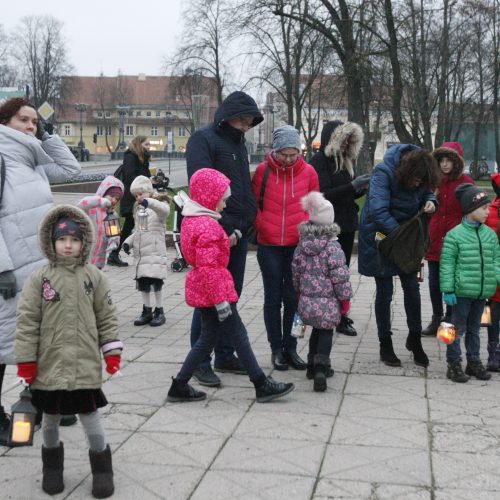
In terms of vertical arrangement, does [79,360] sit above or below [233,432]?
above

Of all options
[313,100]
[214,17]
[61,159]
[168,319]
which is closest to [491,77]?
[313,100]

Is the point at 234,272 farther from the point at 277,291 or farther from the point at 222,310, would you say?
the point at 222,310

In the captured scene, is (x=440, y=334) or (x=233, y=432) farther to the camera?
(x=440, y=334)

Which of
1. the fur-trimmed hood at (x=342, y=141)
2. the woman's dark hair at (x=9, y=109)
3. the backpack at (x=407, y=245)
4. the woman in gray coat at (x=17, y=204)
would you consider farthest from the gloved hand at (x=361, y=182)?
the woman's dark hair at (x=9, y=109)

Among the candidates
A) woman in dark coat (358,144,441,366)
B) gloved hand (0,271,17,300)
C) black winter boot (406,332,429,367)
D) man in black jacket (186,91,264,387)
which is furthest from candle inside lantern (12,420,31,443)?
black winter boot (406,332,429,367)

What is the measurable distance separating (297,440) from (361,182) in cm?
280

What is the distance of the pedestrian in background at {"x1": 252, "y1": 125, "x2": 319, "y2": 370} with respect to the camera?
19.2ft

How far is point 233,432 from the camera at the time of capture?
4.61 metres

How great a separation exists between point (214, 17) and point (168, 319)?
1550 inches

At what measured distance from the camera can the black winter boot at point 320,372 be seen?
539 cm

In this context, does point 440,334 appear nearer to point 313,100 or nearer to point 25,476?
point 25,476

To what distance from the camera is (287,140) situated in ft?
18.7

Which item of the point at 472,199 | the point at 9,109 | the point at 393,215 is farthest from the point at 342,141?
the point at 9,109

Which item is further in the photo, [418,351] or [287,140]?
[418,351]
